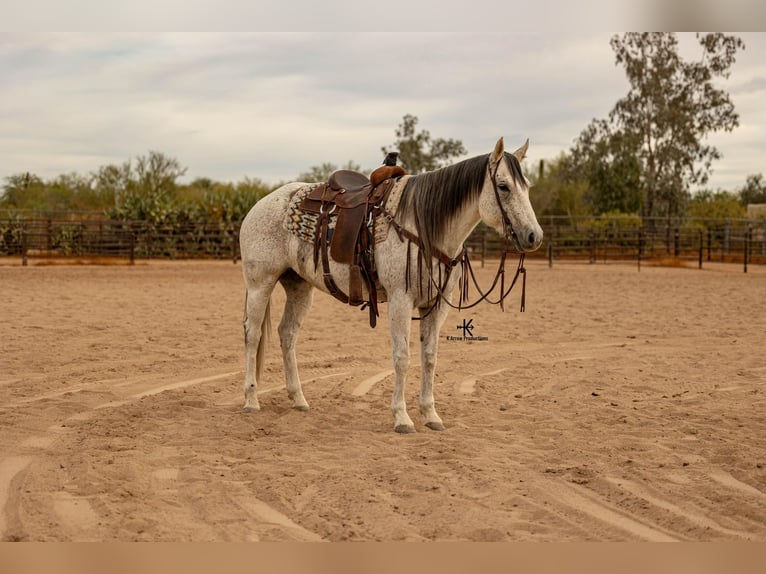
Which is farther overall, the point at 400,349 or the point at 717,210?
the point at 717,210

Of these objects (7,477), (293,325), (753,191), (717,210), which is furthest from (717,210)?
(7,477)

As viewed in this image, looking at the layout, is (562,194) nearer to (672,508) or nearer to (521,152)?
(521,152)

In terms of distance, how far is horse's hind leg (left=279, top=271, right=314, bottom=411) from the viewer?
209 inches

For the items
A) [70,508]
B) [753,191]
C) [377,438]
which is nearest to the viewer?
[70,508]

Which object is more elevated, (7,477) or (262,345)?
(262,345)

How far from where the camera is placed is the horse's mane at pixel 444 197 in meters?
4.57

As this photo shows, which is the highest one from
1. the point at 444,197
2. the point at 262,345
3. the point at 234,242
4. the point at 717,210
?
the point at 717,210

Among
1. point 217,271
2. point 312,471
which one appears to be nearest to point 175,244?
point 217,271

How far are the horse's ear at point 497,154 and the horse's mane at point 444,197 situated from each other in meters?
0.11

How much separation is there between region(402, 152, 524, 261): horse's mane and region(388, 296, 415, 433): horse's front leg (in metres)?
0.36

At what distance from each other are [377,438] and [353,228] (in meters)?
1.36

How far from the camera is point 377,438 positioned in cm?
446

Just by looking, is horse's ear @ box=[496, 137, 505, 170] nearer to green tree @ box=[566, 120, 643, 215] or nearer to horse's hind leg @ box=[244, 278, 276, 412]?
horse's hind leg @ box=[244, 278, 276, 412]

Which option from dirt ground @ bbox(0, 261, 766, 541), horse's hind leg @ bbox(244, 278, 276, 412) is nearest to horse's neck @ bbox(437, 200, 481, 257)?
dirt ground @ bbox(0, 261, 766, 541)
